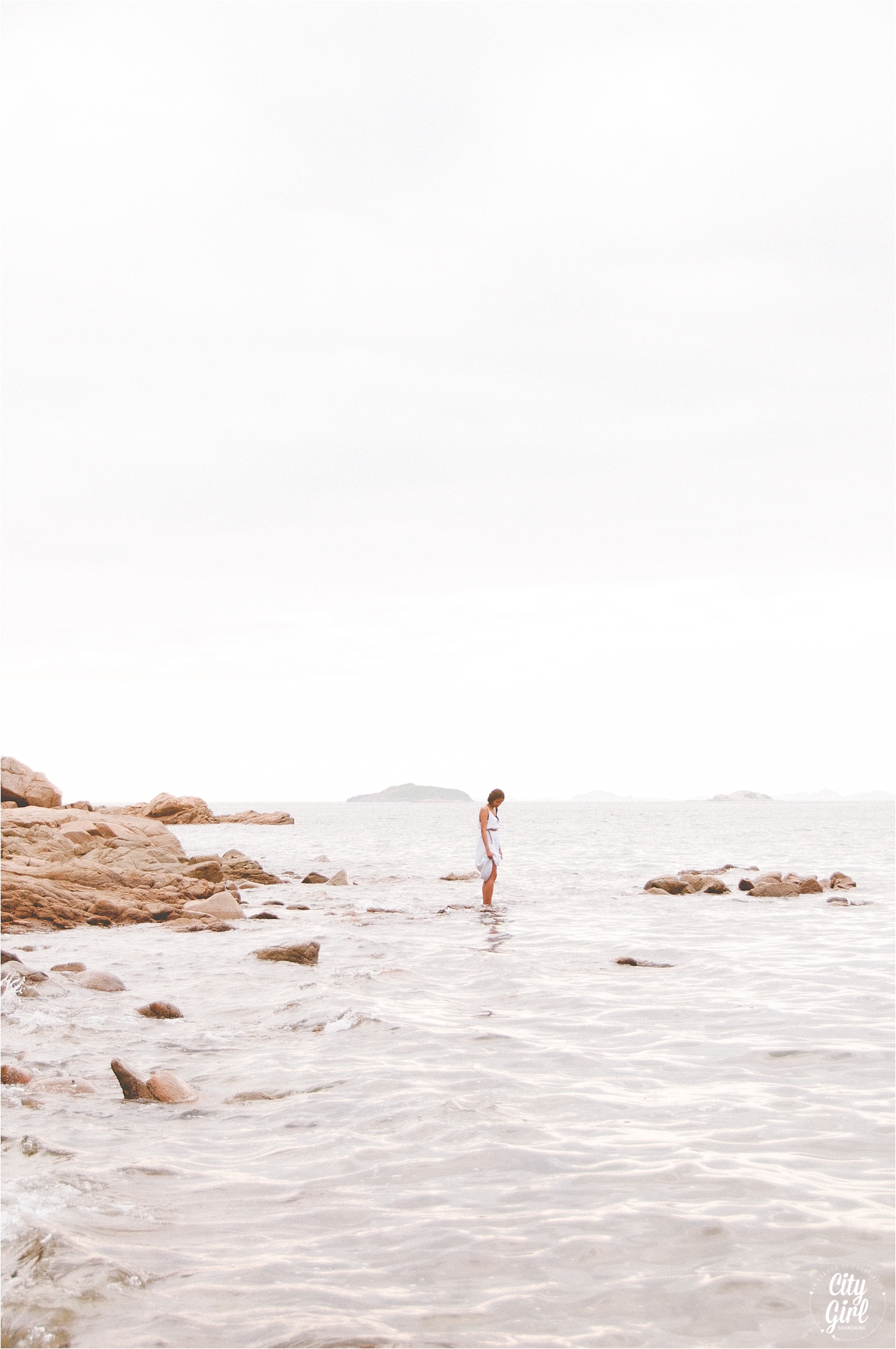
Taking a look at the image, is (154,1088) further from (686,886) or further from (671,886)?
(686,886)

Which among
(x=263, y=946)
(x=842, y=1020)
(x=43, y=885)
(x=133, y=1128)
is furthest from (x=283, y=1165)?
(x=43, y=885)

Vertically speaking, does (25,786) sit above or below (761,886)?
above

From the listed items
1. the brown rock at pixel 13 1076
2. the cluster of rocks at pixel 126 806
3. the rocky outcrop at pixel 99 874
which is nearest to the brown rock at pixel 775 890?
the rocky outcrop at pixel 99 874

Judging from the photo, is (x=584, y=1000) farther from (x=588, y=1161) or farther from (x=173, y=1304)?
(x=173, y=1304)

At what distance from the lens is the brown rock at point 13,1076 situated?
7582 mm

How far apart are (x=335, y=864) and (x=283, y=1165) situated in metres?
32.4

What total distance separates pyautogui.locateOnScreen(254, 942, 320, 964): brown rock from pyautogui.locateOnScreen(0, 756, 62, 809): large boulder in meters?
32.8

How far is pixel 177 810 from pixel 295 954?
211ft

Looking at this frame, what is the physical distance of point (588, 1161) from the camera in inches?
235

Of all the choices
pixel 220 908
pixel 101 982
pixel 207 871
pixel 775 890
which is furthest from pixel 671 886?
pixel 101 982

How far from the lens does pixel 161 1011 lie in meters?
10.3

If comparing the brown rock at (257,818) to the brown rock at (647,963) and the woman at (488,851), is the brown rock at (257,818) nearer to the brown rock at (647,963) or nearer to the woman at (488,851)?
the woman at (488,851)

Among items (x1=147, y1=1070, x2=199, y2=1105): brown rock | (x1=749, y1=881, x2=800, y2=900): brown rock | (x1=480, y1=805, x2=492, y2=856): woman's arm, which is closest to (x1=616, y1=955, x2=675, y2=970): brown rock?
(x1=480, y1=805, x2=492, y2=856): woman's arm

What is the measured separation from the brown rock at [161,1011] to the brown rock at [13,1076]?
250 cm
